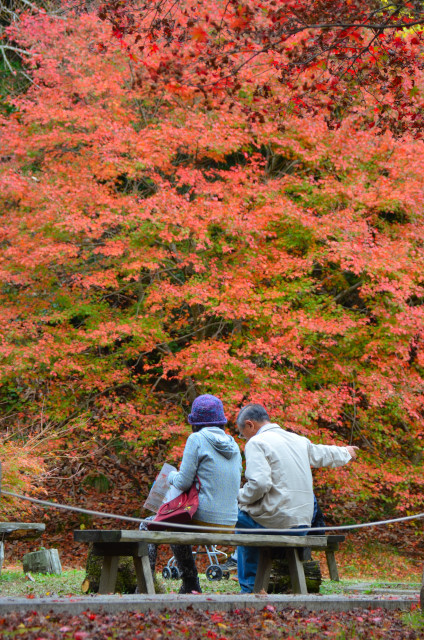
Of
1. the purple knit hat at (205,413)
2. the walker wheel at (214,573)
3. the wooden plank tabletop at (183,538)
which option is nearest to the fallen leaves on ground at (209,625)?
the wooden plank tabletop at (183,538)

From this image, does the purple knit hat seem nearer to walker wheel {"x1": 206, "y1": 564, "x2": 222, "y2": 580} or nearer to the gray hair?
the gray hair

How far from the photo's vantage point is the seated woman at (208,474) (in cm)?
432

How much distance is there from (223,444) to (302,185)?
6500 millimetres

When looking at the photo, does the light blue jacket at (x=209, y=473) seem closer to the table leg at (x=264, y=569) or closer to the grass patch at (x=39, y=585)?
the table leg at (x=264, y=569)

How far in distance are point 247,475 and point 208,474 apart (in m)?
0.40

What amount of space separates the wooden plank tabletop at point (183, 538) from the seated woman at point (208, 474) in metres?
0.30

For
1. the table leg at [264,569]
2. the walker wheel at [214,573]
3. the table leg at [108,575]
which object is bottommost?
the walker wheel at [214,573]

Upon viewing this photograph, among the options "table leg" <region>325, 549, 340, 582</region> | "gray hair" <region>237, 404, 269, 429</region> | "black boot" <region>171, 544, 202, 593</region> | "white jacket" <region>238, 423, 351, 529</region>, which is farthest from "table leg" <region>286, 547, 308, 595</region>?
"table leg" <region>325, 549, 340, 582</region>

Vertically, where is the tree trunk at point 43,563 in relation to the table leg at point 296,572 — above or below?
below

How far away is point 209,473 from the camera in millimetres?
4336

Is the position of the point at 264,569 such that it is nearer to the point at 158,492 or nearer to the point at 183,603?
the point at 158,492

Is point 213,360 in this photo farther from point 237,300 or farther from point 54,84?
point 54,84

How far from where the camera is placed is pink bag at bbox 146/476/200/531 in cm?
430

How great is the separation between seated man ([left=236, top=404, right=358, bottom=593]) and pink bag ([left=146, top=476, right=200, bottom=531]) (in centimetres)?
39
